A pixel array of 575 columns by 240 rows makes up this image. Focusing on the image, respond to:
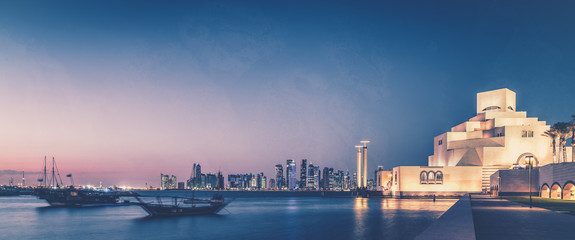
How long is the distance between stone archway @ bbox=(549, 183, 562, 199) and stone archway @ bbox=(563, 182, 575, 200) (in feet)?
12.5

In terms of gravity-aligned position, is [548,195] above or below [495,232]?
below

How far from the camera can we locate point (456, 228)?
1758cm

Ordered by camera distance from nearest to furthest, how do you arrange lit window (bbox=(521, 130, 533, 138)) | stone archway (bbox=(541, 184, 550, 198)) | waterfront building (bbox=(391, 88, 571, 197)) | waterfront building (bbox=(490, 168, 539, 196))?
stone archway (bbox=(541, 184, 550, 198)) → waterfront building (bbox=(490, 168, 539, 196)) → waterfront building (bbox=(391, 88, 571, 197)) → lit window (bbox=(521, 130, 533, 138))

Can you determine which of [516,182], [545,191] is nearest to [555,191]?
[545,191]

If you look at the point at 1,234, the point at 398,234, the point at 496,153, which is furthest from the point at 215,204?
the point at 496,153

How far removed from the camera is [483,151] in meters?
113

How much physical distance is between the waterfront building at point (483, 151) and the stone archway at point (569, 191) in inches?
1501

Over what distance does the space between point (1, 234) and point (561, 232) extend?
5277cm

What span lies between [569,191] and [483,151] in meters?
43.2

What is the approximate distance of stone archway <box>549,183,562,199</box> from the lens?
74.9 meters

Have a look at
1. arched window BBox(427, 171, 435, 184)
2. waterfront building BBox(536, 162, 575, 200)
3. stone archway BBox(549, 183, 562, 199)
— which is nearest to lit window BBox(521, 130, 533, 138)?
arched window BBox(427, 171, 435, 184)

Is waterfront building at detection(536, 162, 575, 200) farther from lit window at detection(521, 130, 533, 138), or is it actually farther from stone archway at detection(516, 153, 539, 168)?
lit window at detection(521, 130, 533, 138)

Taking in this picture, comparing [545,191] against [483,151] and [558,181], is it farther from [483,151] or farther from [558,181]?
[483,151]

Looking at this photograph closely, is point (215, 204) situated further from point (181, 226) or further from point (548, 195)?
point (548, 195)
